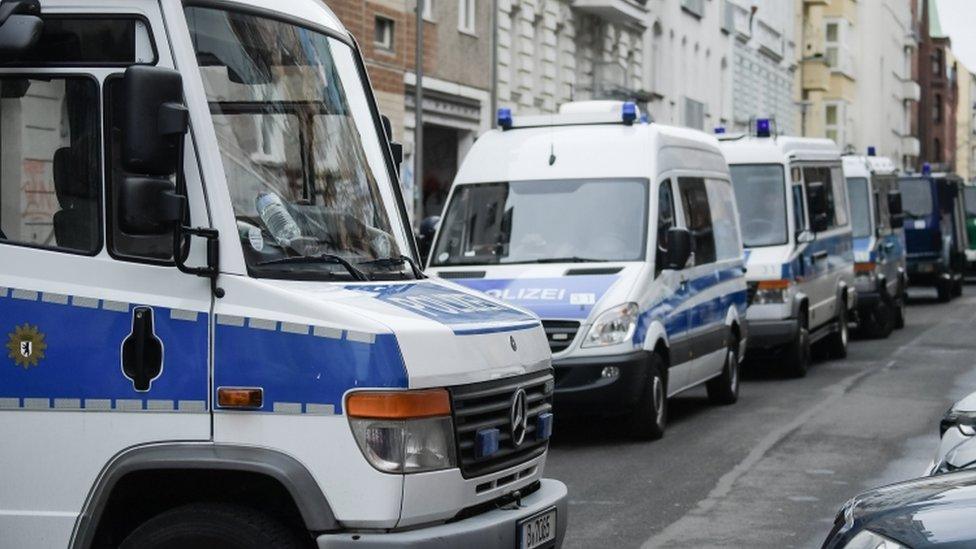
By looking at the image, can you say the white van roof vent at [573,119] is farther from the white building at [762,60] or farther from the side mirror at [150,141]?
the white building at [762,60]

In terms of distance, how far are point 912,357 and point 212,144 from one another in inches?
767

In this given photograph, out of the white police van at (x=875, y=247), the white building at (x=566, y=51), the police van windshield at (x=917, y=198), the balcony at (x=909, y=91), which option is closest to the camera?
the white police van at (x=875, y=247)

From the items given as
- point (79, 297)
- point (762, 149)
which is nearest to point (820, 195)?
point (762, 149)

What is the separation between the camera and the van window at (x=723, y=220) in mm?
17391

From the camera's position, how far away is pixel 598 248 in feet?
49.1

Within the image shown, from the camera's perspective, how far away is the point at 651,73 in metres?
54.0

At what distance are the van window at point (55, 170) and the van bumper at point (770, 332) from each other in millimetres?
14652

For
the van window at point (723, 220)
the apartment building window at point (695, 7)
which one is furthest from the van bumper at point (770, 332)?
the apartment building window at point (695, 7)

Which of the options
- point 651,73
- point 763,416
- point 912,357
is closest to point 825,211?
point 912,357

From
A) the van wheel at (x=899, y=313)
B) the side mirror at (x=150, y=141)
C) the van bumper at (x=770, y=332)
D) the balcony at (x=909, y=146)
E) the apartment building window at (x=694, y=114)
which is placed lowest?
the van wheel at (x=899, y=313)

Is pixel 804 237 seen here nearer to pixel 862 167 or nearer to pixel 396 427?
pixel 862 167

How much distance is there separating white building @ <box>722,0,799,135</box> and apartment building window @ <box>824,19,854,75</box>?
25.9ft

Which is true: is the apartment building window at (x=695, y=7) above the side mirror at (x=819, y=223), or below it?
above

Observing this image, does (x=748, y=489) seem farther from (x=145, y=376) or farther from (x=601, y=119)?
(x=145, y=376)
